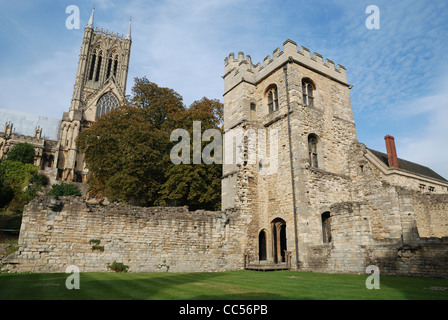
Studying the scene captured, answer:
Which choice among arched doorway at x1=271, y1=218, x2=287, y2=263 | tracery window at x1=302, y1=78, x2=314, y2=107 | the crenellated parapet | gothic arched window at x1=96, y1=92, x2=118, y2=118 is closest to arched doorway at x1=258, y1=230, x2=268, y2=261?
arched doorway at x1=271, y1=218, x2=287, y2=263

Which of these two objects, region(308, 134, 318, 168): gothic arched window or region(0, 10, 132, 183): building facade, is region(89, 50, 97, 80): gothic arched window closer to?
region(0, 10, 132, 183): building facade

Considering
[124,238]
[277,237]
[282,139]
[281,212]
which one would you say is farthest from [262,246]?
[124,238]

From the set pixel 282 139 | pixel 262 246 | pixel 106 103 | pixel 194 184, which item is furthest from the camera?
pixel 106 103

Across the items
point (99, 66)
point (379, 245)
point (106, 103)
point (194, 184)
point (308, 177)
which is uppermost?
point (99, 66)

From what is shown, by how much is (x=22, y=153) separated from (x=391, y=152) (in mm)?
52277

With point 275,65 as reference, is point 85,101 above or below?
above

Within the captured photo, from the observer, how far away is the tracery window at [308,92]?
730 inches

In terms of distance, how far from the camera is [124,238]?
45.0ft

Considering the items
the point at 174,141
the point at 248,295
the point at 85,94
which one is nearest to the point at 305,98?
the point at 174,141

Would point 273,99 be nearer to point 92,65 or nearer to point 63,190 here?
point 63,190

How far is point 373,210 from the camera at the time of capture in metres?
17.3

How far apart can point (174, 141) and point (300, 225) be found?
504 inches

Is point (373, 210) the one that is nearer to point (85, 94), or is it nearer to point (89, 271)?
point (89, 271)

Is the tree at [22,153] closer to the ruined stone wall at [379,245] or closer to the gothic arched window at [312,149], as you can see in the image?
the gothic arched window at [312,149]
